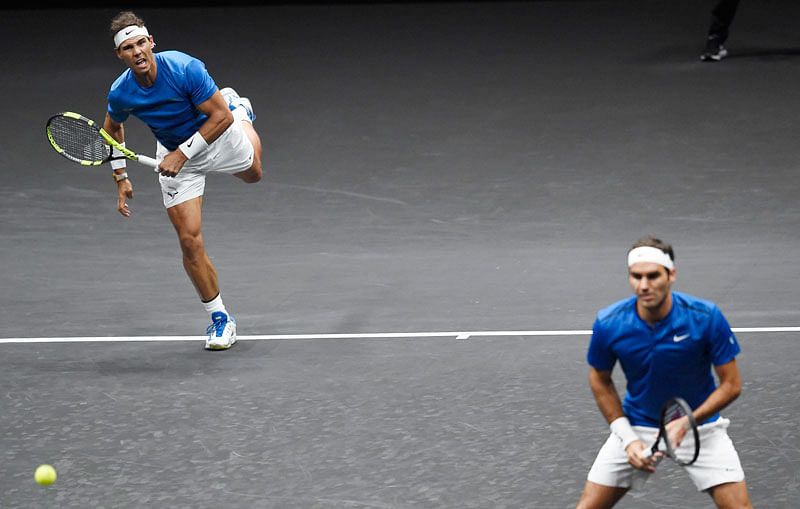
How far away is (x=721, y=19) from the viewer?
39.2 ft

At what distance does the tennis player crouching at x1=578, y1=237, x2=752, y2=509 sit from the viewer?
3.71m

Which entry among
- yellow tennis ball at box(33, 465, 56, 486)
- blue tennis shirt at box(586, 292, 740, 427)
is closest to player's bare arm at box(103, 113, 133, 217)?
yellow tennis ball at box(33, 465, 56, 486)

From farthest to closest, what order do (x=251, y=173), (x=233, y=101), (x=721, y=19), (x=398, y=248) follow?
(x=721, y=19) → (x=398, y=248) → (x=233, y=101) → (x=251, y=173)

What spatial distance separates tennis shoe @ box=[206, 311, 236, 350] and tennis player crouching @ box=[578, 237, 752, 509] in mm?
3003

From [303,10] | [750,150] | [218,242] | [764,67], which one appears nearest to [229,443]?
[218,242]

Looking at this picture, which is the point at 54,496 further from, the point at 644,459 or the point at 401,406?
the point at 644,459

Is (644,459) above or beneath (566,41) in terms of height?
beneath

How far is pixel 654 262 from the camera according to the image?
369 centimetres

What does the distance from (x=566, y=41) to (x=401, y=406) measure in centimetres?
822

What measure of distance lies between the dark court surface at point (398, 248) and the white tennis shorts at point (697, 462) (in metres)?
0.72

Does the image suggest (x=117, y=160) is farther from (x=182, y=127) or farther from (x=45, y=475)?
(x=45, y=475)

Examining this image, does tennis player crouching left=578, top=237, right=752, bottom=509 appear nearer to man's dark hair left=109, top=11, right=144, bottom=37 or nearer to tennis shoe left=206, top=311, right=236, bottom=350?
tennis shoe left=206, top=311, right=236, bottom=350

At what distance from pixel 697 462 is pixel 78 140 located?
13.3 feet

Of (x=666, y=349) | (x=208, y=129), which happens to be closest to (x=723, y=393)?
(x=666, y=349)
